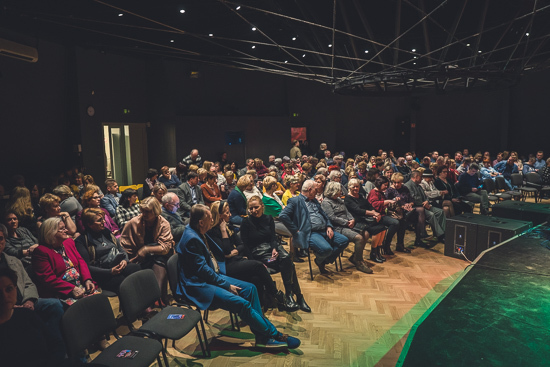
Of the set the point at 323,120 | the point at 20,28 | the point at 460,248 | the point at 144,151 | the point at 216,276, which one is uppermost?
the point at 20,28

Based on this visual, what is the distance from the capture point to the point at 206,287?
3.52 metres

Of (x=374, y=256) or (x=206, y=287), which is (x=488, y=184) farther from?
(x=206, y=287)

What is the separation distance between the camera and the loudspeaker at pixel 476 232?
17.3 ft

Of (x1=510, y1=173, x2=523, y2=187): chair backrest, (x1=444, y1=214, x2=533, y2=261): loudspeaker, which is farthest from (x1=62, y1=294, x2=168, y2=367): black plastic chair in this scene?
(x1=510, y1=173, x2=523, y2=187): chair backrest

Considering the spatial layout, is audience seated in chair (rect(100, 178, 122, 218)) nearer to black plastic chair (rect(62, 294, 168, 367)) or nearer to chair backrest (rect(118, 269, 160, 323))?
chair backrest (rect(118, 269, 160, 323))

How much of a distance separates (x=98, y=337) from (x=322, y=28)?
22.4 ft

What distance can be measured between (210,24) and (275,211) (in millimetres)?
5754

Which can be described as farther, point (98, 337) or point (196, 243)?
point (196, 243)

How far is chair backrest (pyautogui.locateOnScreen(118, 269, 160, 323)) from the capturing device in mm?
3055

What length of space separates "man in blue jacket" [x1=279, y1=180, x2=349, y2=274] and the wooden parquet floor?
0.46m

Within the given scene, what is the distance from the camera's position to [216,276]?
3561 millimetres

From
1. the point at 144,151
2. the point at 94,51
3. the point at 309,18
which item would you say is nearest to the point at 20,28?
the point at 94,51

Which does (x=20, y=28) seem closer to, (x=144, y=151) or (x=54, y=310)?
(x=144, y=151)

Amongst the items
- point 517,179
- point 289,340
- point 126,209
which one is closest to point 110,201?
point 126,209
